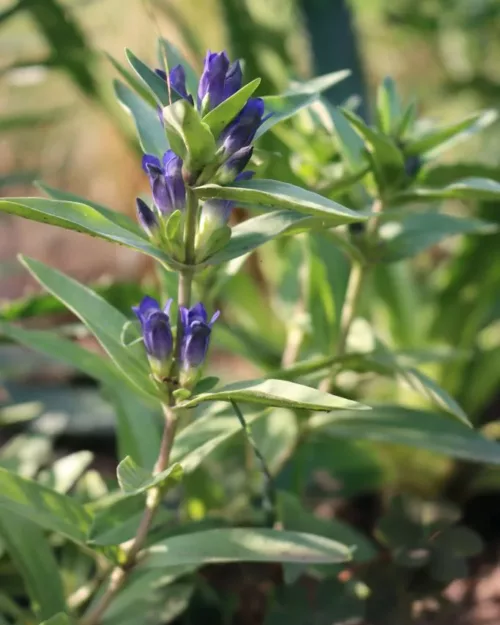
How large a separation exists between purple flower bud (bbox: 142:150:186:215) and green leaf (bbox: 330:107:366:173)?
0.67ft

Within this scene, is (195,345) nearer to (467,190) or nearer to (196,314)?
(196,314)

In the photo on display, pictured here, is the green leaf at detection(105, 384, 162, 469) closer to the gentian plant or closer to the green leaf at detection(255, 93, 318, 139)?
the gentian plant

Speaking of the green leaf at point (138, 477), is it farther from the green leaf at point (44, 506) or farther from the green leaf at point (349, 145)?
the green leaf at point (349, 145)

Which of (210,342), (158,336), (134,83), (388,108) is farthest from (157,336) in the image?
(388,108)

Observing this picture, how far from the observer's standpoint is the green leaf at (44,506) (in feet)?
1.48

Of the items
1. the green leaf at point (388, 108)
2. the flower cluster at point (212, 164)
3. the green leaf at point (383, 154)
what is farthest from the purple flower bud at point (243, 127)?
the green leaf at point (388, 108)

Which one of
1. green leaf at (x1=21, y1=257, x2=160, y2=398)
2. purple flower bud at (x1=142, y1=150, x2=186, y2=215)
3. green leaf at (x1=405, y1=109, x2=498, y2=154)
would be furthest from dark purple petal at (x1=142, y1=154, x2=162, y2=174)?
green leaf at (x1=405, y1=109, x2=498, y2=154)

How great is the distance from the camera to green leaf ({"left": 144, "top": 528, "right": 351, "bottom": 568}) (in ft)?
1.45

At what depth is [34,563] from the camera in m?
0.54

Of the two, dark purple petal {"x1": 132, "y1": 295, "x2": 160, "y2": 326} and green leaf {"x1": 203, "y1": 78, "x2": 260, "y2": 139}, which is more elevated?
green leaf {"x1": 203, "y1": 78, "x2": 260, "y2": 139}

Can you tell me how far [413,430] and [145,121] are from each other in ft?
1.10

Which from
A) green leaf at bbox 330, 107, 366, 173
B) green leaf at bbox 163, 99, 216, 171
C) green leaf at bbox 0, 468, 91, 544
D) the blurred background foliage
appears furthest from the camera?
the blurred background foliage

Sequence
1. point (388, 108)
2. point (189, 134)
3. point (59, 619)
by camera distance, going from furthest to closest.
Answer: point (388, 108), point (59, 619), point (189, 134)

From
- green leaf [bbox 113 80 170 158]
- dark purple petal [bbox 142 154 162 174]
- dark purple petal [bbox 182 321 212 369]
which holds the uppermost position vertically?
green leaf [bbox 113 80 170 158]
